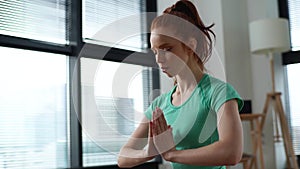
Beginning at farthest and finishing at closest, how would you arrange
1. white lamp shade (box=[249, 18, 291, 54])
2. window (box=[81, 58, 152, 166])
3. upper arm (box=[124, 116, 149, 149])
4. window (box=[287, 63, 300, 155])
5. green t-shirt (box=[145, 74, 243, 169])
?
window (box=[287, 63, 300, 155])
white lamp shade (box=[249, 18, 291, 54])
upper arm (box=[124, 116, 149, 149])
green t-shirt (box=[145, 74, 243, 169])
window (box=[81, 58, 152, 166])

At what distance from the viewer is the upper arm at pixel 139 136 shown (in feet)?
4.28

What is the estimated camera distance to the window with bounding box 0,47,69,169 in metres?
2.81

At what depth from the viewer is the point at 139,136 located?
1.31 meters

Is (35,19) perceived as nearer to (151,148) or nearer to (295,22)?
Result: (151,148)

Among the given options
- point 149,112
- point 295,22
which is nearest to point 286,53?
point 295,22

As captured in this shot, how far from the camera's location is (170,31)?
1.11 meters

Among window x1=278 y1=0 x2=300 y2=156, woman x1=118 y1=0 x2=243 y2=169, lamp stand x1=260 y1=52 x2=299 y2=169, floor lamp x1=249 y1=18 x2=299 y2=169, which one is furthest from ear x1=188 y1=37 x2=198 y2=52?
window x1=278 y1=0 x2=300 y2=156

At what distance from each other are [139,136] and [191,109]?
0.65ft

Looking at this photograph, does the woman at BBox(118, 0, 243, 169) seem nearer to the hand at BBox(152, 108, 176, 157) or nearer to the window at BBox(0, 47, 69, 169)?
the hand at BBox(152, 108, 176, 157)

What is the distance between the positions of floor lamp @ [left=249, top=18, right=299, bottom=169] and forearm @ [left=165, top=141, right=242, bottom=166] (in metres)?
3.05

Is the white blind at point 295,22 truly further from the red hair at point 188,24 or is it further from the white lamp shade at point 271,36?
the red hair at point 188,24

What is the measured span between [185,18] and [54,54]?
214 centimetres

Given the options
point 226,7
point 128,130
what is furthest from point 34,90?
point 226,7

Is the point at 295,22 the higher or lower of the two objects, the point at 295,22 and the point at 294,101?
the higher
